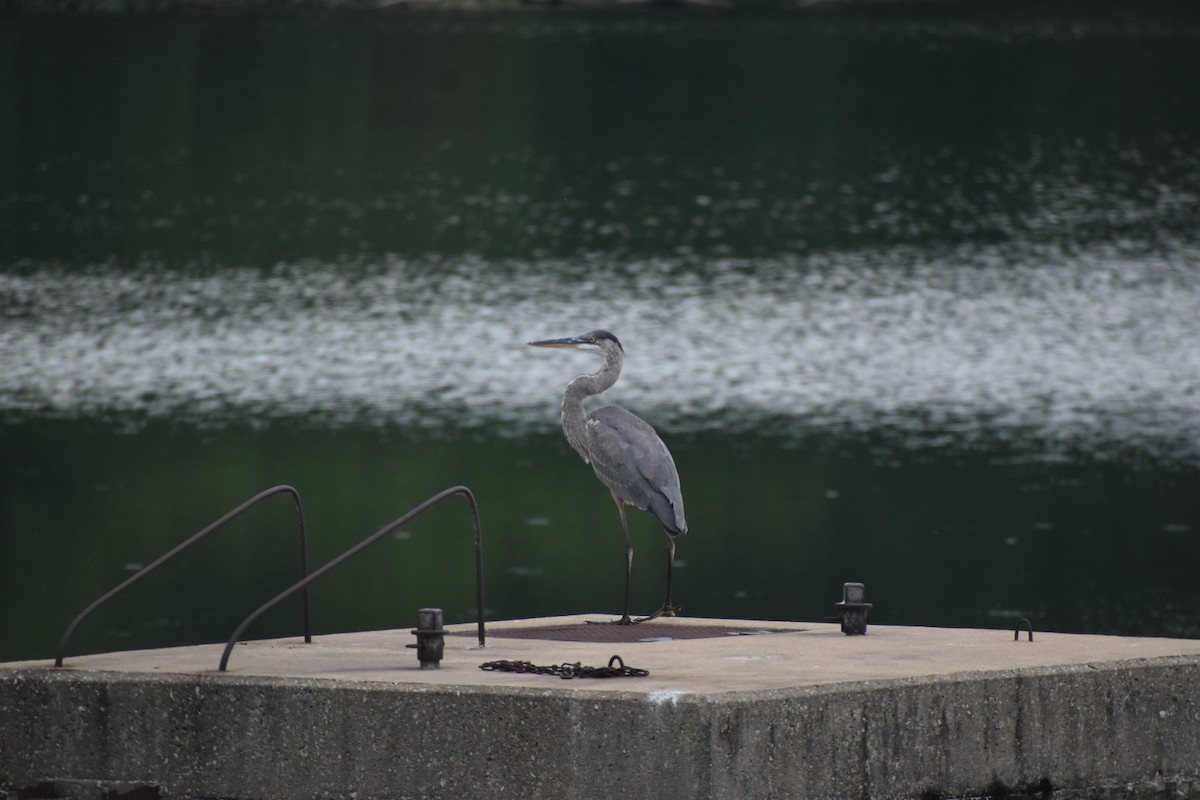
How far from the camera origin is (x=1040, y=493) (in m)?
22.8

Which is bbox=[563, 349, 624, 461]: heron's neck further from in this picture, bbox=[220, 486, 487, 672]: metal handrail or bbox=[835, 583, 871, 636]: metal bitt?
bbox=[835, 583, 871, 636]: metal bitt

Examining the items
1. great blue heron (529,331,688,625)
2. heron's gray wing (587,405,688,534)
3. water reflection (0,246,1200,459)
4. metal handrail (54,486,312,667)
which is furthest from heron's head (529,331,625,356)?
water reflection (0,246,1200,459)

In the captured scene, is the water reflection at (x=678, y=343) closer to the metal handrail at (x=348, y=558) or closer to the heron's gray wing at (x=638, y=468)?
the heron's gray wing at (x=638, y=468)

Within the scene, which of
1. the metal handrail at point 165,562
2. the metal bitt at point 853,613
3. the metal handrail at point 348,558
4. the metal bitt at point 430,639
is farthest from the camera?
the metal bitt at point 853,613

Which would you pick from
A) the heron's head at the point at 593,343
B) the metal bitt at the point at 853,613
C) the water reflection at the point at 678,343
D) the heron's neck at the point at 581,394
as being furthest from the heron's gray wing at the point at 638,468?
the water reflection at the point at 678,343

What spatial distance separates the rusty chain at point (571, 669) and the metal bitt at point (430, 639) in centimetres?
19

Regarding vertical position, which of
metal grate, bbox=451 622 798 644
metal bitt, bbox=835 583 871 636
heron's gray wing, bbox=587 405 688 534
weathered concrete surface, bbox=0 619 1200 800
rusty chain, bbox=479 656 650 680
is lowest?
weathered concrete surface, bbox=0 619 1200 800

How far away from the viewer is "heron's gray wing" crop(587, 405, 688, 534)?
9938 millimetres

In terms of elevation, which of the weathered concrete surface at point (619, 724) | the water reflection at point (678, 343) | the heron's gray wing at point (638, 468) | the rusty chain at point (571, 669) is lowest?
the weathered concrete surface at point (619, 724)

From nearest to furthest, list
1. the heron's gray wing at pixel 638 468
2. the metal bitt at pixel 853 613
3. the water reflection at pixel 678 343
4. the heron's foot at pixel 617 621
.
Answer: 1. the metal bitt at pixel 853 613
2. the heron's gray wing at pixel 638 468
3. the heron's foot at pixel 617 621
4. the water reflection at pixel 678 343

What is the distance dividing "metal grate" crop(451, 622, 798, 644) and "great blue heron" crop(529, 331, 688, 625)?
0.12 meters

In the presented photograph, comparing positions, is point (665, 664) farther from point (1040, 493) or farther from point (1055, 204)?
point (1055, 204)

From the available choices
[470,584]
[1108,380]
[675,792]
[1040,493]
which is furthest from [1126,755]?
[1108,380]

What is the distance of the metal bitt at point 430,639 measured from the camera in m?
8.16
